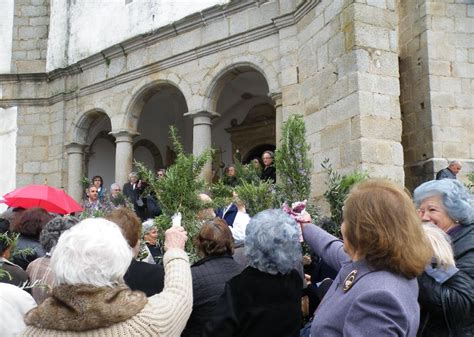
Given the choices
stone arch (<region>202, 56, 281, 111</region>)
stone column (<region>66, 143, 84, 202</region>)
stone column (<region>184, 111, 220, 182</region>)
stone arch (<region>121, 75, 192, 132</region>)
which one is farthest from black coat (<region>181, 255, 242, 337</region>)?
stone column (<region>66, 143, 84, 202</region>)

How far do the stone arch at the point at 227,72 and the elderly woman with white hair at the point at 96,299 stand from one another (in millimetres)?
7184

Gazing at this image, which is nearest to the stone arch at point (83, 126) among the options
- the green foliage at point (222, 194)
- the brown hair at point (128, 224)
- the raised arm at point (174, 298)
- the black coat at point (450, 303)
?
the green foliage at point (222, 194)

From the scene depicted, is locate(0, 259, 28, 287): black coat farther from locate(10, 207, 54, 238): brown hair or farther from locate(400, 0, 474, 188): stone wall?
locate(400, 0, 474, 188): stone wall

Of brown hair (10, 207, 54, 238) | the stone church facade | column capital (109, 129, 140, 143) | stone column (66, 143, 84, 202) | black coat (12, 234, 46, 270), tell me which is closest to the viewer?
black coat (12, 234, 46, 270)

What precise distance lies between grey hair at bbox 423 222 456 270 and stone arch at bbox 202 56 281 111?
6851mm

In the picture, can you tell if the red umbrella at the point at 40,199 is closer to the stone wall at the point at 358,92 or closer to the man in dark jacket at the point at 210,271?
the stone wall at the point at 358,92

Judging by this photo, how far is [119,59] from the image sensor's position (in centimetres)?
1094

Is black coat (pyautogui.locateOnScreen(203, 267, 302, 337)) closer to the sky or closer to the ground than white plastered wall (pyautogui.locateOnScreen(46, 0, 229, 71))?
closer to the ground

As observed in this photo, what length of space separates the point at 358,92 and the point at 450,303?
4985 millimetres

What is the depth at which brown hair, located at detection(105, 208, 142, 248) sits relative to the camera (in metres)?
2.85

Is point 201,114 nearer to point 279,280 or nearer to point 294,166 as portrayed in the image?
point 294,166

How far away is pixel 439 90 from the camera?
25.6 ft

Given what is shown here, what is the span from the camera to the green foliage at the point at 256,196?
461cm

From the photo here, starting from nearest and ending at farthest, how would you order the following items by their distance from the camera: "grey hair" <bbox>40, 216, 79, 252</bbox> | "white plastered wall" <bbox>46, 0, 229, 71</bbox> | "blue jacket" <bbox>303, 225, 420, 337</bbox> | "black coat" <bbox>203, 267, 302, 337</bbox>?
1. "blue jacket" <bbox>303, 225, 420, 337</bbox>
2. "black coat" <bbox>203, 267, 302, 337</bbox>
3. "grey hair" <bbox>40, 216, 79, 252</bbox>
4. "white plastered wall" <bbox>46, 0, 229, 71</bbox>
